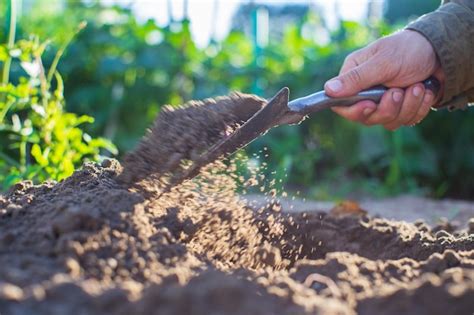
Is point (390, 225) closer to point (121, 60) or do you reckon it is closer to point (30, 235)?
point (30, 235)

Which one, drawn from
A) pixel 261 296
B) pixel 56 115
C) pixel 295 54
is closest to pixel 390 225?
pixel 261 296

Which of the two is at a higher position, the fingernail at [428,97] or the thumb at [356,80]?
the thumb at [356,80]

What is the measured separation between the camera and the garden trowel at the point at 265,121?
88.4 inches

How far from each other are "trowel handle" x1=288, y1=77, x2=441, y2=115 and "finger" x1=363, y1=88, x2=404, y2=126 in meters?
0.03

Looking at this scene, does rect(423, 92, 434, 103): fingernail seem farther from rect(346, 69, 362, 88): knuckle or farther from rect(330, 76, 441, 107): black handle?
rect(346, 69, 362, 88): knuckle

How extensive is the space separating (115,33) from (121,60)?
1.25 feet

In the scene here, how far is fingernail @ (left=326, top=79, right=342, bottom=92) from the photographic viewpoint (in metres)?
2.68

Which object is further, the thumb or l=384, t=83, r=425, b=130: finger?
l=384, t=83, r=425, b=130: finger

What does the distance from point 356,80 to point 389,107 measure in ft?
0.74

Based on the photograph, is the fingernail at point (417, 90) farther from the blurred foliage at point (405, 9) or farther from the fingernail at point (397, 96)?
the blurred foliage at point (405, 9)

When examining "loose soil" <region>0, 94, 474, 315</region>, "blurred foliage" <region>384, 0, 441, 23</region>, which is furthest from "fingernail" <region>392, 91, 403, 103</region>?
"blurred foliage" <region>384, 0, 441, 23</region>

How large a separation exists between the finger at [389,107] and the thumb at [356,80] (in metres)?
0.07

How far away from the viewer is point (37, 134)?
11.1 ft

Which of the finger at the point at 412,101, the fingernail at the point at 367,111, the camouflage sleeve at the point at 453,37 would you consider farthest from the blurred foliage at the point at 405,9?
the fingernail at the point at 367,111
